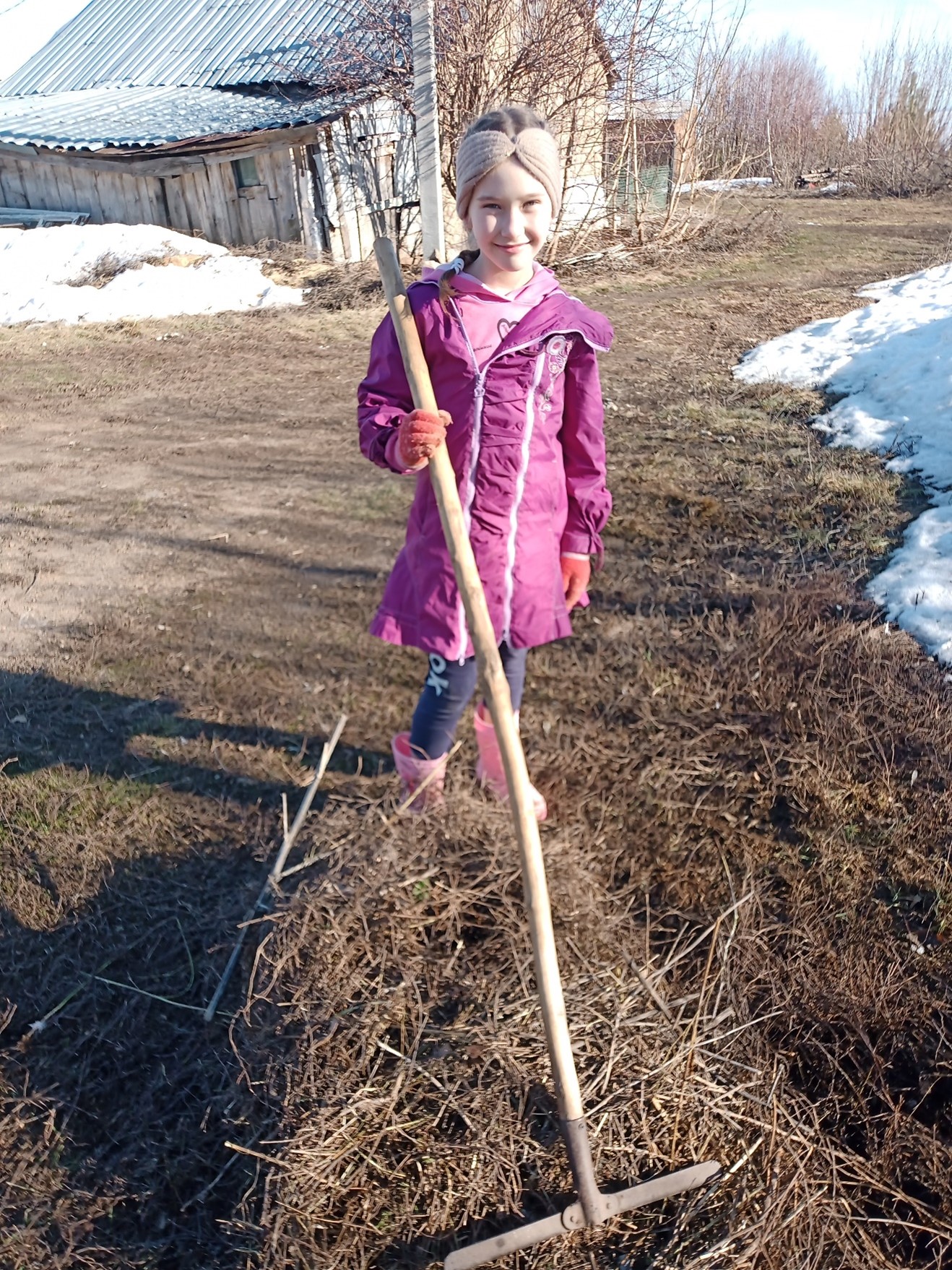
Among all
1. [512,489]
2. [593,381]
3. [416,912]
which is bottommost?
[416,912]

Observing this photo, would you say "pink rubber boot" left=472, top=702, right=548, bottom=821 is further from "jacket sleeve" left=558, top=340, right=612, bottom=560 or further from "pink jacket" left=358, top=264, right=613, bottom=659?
"jacket sleeve" left=558, top=340, right=612, bottom=560

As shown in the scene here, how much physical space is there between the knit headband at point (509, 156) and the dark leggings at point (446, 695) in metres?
1.02

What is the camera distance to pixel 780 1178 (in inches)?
62.6

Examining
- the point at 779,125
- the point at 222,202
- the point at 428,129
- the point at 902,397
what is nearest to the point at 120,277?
the point at 222,202

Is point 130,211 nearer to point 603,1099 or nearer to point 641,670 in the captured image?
point 641,670

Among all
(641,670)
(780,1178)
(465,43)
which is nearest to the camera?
(780,1178)

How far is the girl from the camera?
69.9 inches

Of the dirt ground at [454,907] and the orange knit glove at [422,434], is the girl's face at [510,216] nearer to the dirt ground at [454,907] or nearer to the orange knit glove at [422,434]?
the orange knit glove at [422,434]

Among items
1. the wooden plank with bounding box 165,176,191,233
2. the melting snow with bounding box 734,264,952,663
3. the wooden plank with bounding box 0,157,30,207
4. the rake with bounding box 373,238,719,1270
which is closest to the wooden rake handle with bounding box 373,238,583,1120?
the rake with bounding box 373,238,719,1270

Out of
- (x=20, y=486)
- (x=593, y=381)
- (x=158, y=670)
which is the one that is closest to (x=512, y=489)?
(x=593, y=381)

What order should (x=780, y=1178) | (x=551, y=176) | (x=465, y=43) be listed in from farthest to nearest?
(x=465, y=43)
(x=551, y=176)
(x=780, y=1178)

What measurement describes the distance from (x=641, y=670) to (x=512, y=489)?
1334mm

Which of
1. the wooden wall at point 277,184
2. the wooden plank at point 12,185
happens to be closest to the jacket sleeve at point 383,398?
the wooden wall at point 277,184

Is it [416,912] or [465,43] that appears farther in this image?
[465,43]
